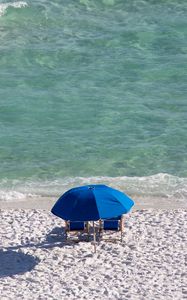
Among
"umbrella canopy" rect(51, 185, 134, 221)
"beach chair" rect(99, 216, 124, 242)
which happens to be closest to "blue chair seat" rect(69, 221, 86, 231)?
"beach chair" rect(99, 216, 124, 242)

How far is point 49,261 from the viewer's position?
20.6 metres

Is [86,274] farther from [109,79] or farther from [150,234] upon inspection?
[109,79]

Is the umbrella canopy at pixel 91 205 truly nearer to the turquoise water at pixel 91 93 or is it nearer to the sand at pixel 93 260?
the sand at pixel 93 260

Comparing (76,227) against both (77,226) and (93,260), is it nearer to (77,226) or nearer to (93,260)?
(77,226)

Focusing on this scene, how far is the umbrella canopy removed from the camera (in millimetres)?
20641

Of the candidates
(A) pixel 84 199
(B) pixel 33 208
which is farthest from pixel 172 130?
(A) pixel 84 199

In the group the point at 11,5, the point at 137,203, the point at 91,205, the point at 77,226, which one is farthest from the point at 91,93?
the point at 91,205

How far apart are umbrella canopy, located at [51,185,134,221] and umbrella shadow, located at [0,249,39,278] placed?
1116mm

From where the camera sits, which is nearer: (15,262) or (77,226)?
(15,262)

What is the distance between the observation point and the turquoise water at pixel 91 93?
1052 inches

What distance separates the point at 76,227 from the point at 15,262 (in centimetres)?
176

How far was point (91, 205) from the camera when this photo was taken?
2072cm

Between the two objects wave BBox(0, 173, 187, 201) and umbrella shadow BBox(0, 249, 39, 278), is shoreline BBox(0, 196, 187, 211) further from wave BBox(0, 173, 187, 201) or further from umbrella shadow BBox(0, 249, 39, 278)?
umbrella shadow BBox(0, 249, 39, 278)

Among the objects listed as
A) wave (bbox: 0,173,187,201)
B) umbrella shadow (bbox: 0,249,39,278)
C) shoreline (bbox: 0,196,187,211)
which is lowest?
umbrella shadow (bbox: 0,249,39,278)
